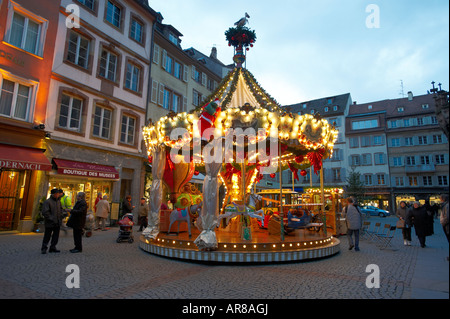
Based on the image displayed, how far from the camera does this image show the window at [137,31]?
1742 centimetres

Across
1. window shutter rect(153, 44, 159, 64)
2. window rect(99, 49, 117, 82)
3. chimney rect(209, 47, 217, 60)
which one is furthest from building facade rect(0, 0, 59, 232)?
chimney rect(209, 47, 217, 60)

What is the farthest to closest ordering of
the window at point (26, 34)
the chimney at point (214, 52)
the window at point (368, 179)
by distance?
the window at point (368, 179) → the chimney at point (214, 52) → the window at point (26, 34)

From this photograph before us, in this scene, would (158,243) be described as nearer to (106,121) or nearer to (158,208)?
(158,208)

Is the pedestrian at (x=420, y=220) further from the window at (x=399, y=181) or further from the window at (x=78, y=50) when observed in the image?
the window at (x=399, y=181)

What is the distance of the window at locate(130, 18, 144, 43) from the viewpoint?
17.4 meters

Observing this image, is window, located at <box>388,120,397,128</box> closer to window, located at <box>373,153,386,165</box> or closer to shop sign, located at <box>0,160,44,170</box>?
window, located at <box>373,153,386,165</box>

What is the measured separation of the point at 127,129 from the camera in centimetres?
1667

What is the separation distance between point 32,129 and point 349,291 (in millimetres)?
13185

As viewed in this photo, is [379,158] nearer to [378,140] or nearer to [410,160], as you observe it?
[378,140]

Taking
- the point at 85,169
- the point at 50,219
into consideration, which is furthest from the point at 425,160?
the point at 50,219

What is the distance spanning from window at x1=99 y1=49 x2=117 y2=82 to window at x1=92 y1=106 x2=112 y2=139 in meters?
2.00

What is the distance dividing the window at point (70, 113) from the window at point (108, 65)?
2448 millimetres

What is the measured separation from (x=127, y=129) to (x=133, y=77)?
139 inches

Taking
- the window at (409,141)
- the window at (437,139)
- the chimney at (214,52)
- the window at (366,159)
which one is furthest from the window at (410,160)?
the chimney at (214,52)
